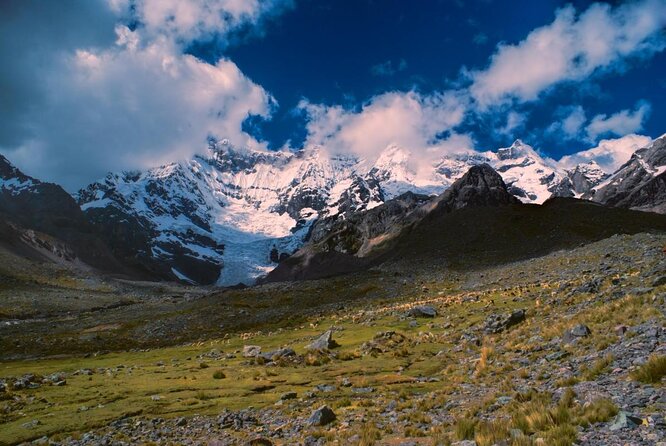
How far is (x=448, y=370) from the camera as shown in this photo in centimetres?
2469

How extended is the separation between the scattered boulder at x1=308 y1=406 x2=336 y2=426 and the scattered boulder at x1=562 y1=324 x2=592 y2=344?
35.8 ft

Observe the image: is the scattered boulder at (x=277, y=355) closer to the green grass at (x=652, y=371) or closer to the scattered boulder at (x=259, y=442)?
the scattered boulder at (x=259, y=442)

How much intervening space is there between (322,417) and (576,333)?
1173cm

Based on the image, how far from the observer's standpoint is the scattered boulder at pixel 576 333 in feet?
67.8

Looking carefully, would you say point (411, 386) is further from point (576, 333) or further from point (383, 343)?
point (383, 343)

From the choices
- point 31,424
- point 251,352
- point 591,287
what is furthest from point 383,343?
point 31,424

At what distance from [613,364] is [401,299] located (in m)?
59.3

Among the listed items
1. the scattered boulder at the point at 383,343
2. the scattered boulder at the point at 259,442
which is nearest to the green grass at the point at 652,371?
the scattered boulder at the point at 259,442

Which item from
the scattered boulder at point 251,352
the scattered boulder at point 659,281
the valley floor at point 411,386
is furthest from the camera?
the scattered boulder at point 251,352

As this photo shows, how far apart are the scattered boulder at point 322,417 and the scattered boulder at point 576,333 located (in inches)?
430

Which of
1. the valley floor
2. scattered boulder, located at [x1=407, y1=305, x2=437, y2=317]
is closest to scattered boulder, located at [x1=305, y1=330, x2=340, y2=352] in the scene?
the valley floor

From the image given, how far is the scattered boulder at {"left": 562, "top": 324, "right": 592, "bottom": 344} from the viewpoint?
67.8 feet

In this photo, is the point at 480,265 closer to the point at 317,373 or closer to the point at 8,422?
the point at 317,373

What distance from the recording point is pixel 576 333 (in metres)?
21.0
